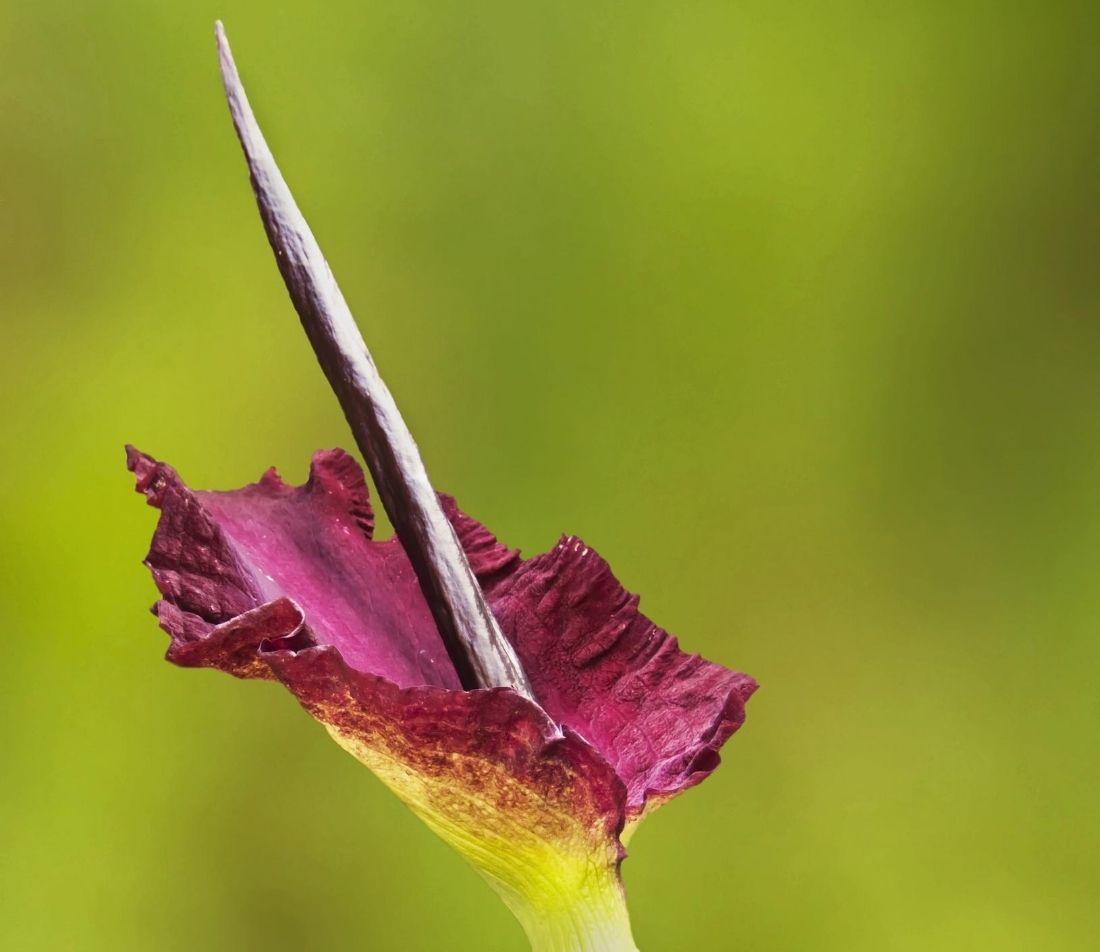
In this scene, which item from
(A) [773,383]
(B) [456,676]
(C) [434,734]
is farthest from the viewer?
(A) [773,383]

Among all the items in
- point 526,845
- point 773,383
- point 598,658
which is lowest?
point 526,845

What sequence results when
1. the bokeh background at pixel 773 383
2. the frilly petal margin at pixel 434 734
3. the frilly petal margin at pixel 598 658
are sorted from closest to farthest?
1. the frilly petal margin at pixel 434 734
2. the frilly petal margin at pixel 598 658
3. the bokeh background at pixel 773 383

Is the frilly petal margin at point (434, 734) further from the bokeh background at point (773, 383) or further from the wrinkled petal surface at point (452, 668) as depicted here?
the bokeh background at point (773, 383)

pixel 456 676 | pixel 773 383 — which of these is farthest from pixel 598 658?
pixel 773 383

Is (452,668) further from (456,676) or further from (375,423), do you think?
(375,423)

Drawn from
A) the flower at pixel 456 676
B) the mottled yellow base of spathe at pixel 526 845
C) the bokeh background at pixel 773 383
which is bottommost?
the mottled yellow base of spathe at pixel 526 845

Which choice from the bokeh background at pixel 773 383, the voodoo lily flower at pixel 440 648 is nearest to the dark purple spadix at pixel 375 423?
the voodoo lily flower at pixel 440 648

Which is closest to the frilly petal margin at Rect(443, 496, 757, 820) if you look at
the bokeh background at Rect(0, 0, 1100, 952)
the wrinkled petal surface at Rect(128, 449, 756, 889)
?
the wrinkled petal surface at Rect(128, 449, 756, 889)

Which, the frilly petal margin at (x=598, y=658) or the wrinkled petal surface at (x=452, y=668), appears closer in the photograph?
the wrinkled petal surface at (x=452, y=668)
